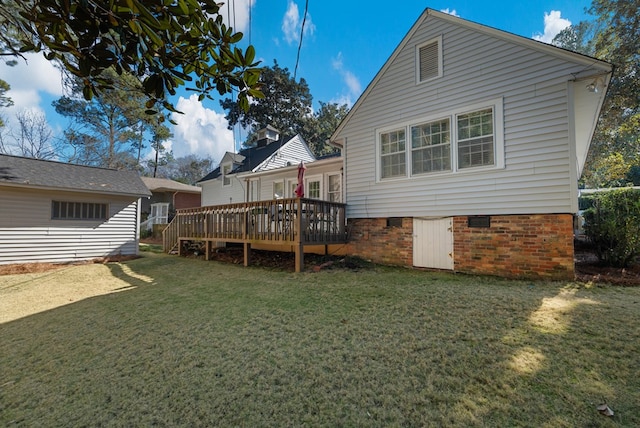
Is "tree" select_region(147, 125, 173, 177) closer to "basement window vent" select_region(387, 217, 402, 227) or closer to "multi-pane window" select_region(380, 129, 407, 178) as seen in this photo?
"multi-pane window" select_region(380, 129, 407, 178)

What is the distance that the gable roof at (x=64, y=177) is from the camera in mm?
9328

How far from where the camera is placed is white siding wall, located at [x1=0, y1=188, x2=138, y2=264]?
9.26 metres

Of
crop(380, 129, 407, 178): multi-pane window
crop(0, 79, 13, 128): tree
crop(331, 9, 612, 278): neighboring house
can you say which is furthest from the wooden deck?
crop(0, 79, 13, 128): tree

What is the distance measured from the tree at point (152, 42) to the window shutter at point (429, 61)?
672 cm

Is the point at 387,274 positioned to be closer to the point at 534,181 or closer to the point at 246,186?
the point at 534,181

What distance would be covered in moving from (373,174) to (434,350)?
6112mm

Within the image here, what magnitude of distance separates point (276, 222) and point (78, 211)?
8.53 metres

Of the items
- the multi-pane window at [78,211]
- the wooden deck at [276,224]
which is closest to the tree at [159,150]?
the multi-pane window at [78,211]

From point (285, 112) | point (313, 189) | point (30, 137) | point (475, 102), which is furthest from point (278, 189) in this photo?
point (30, 137)

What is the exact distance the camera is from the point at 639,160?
50.7 ft

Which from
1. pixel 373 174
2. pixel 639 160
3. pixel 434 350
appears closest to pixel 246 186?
pixel 373 174

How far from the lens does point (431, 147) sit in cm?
729

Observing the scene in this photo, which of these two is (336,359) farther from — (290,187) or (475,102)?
(290,187)

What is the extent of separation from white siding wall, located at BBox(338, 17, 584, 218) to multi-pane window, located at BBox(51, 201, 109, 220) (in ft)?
32.9
